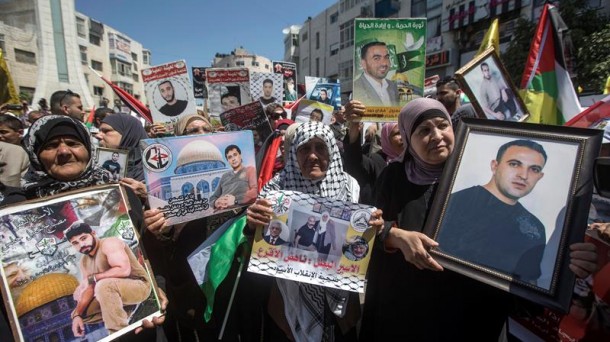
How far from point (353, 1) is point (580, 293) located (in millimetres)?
39105

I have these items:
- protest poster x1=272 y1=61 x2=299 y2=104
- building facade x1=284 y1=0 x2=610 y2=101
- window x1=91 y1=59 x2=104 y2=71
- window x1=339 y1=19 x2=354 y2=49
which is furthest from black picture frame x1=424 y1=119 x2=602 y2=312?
window x1=91 y1=59 x2=104 y2=71

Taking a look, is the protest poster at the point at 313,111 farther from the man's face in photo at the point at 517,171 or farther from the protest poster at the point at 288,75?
the man's face in photo at the point at 517,171

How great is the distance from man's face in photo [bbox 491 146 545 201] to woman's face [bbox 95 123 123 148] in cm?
302

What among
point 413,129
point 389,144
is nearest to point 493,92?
point 389,144

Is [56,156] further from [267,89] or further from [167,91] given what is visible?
[267,89]

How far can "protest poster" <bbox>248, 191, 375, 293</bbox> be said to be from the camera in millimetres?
1634

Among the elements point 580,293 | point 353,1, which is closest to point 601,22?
point 580,293

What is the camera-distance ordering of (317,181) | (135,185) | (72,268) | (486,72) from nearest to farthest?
(72,268) < (317,181) < (135,185) < (486,72)

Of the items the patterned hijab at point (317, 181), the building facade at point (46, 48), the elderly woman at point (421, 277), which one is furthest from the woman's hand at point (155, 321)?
the building facade at point (46, 48)

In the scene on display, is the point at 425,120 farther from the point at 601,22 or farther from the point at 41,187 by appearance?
the point at 601,22

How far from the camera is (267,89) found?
5.29m

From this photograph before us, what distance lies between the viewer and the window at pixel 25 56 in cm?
2884

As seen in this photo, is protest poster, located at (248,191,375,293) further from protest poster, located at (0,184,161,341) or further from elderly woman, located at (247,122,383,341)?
protest poster, located at (0,184,161,341)

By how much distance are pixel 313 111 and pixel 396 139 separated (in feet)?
7.62
